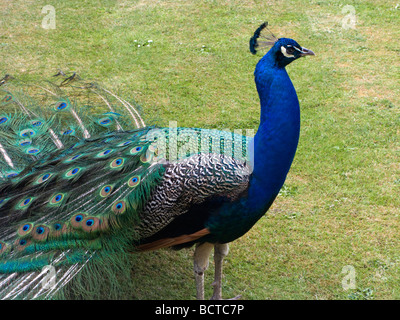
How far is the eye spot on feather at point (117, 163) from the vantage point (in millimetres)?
2889

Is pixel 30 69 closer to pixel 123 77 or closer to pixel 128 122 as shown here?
pixel 123 77

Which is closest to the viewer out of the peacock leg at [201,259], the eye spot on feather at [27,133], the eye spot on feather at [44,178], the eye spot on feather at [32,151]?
the eye spot on feather at [44,178]

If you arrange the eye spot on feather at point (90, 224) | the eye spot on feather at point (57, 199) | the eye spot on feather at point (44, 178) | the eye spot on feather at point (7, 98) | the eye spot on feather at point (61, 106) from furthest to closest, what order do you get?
the eye spot on feather at point (7, 98) → the eye spot on feather at point (61, 106) → the eye spot on feather at point (44, 178) → the eye spot on feather at point (57, 199) → the eye spot on feather at point (90, 224)

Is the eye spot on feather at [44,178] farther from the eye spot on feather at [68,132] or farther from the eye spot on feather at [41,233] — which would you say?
the eye spot on feather at [68,132]

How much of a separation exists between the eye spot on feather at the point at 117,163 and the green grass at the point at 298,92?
3.33ft

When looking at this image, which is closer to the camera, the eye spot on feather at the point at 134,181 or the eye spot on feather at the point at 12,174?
the eye spot on feather at the point at 134,181

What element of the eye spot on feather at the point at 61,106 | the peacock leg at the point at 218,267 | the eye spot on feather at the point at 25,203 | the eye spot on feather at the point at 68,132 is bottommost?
the peacock leg at the point at 218,267

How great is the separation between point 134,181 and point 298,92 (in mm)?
3384

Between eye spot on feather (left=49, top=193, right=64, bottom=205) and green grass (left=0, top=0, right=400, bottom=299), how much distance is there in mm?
951

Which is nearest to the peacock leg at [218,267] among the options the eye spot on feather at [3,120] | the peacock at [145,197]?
the peacock at [145,197]

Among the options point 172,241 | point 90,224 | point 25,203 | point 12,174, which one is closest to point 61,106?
point 12,174

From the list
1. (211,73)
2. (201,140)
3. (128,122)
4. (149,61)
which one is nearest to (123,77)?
(149,61)

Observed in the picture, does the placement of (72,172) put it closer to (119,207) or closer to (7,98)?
(119,207)

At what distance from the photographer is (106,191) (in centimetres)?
283
